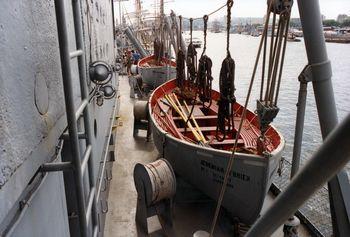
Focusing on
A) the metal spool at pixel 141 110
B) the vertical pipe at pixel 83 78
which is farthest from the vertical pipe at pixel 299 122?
the metal spool at pixel 141 110

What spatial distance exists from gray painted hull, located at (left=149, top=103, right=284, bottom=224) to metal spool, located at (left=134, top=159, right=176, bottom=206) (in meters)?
0.70

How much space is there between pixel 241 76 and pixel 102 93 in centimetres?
2649

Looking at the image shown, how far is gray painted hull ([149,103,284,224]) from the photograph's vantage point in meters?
5.16

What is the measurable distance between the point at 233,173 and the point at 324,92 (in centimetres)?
277

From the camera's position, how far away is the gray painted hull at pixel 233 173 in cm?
516

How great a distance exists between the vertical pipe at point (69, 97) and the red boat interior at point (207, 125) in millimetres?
4280

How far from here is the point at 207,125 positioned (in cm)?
870

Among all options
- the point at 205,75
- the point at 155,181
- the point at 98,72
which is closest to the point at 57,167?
the point at 98,72

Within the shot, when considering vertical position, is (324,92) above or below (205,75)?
above

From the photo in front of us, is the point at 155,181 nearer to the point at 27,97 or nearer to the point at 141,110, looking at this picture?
the point at 27,97

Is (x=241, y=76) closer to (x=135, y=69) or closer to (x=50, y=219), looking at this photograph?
(x=135, y=69)

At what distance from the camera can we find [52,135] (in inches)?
76.9

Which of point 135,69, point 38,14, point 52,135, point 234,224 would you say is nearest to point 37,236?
point 52,135

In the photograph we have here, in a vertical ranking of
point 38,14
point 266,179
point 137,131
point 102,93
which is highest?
point 38,14
